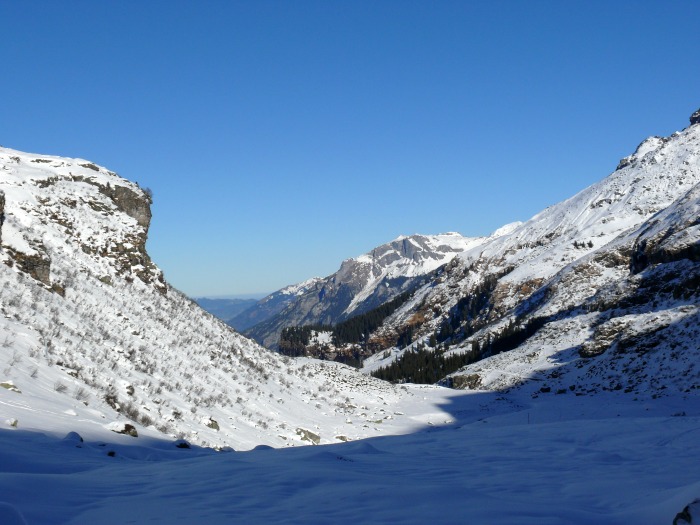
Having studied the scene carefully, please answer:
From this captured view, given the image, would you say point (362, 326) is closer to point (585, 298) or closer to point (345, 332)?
point (345, 332)

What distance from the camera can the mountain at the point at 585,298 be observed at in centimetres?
4153

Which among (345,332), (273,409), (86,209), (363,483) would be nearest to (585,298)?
(273,409)

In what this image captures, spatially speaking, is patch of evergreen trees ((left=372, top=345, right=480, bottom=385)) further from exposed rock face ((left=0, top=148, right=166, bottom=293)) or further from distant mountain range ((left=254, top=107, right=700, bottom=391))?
exposed rock face ((left=0, top=148, right=166, bottom=293))

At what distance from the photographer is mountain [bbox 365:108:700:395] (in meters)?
41.5

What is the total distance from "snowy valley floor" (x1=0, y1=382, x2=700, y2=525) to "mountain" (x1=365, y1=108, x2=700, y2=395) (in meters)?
27.3

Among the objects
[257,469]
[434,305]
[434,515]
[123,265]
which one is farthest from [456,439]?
[434,305]

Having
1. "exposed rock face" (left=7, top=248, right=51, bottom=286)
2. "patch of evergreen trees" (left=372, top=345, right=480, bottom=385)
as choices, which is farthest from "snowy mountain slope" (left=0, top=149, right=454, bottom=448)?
"patch of evergreen trees" (left=372, top=345, right=480, bottom=385)

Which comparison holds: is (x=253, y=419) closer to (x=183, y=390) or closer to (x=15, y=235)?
(x=183, y=390)

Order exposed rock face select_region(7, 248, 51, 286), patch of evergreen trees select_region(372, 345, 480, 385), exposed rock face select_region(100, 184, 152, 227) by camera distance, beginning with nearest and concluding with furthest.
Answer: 1. exposed rock face select_region(7, 248, 51, 286)
2. exposed rock face select_region(100, 184, 152, 227)
3. patch of evergreen trees select_region(372, 345, 480, 385)

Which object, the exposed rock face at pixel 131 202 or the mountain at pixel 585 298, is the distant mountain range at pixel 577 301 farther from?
the exposed rock face at pixel 131 202

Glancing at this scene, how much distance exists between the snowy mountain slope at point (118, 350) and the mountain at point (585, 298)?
697 inches

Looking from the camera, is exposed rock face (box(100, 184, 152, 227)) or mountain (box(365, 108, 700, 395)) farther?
mountain (box(365, 108, 700, 395))

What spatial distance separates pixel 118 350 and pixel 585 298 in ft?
236

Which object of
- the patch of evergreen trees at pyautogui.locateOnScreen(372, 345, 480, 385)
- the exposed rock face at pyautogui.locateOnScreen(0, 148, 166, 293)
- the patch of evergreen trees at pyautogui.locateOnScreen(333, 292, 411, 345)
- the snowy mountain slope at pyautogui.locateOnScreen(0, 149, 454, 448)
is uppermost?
the exposed rock face at pyautogui.locateOnScreen(0, 148, 166, 293)
